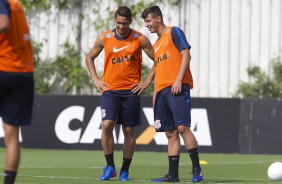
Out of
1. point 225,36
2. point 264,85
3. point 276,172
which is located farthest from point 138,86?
point 225,36

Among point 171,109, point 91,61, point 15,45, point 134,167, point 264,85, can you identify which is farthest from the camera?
point 264,85

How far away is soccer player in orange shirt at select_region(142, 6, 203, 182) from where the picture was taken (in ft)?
36.4

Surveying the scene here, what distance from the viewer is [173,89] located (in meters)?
11.1

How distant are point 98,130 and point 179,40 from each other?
30.9 ft

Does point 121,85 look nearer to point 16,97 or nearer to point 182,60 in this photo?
point 182,60

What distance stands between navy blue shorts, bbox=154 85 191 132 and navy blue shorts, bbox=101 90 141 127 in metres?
0.56

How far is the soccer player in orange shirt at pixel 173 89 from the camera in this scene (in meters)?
11.1

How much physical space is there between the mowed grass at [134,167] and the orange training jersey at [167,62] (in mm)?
1230

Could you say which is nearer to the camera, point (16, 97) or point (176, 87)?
point (16, 97)

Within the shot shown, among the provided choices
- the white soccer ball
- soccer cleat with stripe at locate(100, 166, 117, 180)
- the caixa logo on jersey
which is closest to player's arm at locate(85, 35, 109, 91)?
soccer cleat with stripe at locate(100, 166, 117, 180)

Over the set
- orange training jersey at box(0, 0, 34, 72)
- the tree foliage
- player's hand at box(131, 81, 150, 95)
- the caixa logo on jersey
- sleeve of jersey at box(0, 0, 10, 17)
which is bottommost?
the caixa logo on jersey

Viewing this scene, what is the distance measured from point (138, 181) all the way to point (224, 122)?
30.2 feet

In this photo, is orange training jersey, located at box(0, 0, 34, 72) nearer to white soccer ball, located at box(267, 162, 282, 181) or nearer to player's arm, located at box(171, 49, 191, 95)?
player's arm, located at box(171, 49, 191, 95)

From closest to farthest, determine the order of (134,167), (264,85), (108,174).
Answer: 1. (108,174)
2. (134,167)
3. (264,85)
